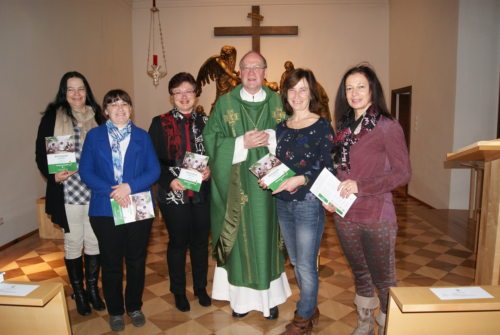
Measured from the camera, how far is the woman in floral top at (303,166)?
204 cm

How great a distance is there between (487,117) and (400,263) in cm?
276

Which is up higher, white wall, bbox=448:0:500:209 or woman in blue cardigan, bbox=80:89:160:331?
white wall, bbox=448:0:500:209

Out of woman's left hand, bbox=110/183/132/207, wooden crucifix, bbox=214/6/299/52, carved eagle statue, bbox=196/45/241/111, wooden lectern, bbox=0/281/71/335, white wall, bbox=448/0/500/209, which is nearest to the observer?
wooden lectern, bbox=0/281/71/335

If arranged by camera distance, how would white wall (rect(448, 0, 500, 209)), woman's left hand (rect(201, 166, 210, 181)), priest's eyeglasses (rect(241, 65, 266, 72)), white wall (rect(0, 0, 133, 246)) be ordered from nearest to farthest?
priest's eyeglasses (rect(241, 65, 266, 72)) → woman's left hand (rect(201, 166, 210, 181)) → white wall (rect(0, 0, 133, 246)) → white wall (rect(448, 0, 500, 209))

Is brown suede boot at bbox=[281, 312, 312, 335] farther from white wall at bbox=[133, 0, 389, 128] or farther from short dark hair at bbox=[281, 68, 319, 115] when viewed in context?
white wall at bbox=[133, 0, 389, 128]

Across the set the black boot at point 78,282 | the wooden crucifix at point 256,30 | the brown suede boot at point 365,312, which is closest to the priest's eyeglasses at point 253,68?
the brown suede boot at point 365,312

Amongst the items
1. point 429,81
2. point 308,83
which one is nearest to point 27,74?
point 308,83

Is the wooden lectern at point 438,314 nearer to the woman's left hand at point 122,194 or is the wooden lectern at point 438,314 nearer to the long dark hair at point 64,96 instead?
the woman's left hand at point 122,194

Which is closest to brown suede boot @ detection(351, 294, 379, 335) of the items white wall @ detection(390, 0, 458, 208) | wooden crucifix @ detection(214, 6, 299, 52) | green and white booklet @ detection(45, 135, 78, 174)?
green and white booklet @ detection(45, 135, 78, 174)

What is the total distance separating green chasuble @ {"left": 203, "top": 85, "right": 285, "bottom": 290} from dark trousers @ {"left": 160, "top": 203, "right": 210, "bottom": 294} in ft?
0.60

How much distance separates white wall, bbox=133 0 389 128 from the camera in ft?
25.6

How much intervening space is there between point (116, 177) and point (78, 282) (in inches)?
33.6

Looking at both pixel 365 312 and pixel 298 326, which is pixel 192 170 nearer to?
pixel 298 326

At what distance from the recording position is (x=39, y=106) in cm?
489
